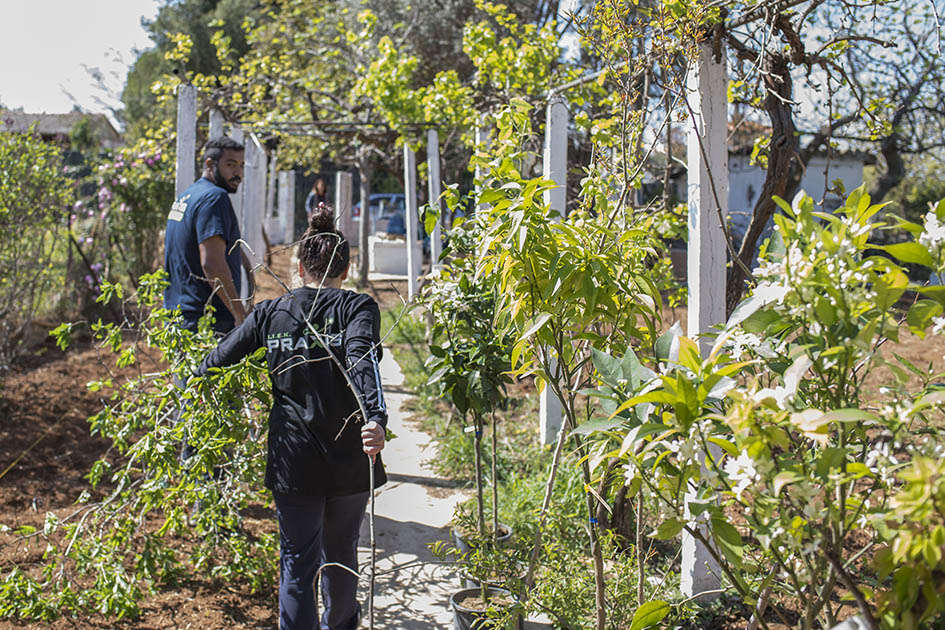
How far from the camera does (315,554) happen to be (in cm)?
294

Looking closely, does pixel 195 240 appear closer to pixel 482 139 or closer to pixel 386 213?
pixel 482 139

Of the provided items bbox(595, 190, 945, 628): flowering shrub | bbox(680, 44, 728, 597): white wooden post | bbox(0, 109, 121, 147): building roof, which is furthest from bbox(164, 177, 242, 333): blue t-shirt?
bbox(0, 109, 121, 147): building roof

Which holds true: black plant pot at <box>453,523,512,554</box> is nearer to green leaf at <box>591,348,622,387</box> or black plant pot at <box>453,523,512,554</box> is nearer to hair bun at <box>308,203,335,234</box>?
hair bun at <box>308,203,335,234</box>

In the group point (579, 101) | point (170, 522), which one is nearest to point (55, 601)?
point (170, 522)

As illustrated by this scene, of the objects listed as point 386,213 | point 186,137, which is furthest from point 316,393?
point 386,213

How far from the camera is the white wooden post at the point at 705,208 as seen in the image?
123 inches

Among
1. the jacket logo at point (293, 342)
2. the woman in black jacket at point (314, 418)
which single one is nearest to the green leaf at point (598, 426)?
the woman in black jacket at point (314, 418)

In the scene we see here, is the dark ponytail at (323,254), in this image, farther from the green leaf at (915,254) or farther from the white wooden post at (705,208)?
the green leaf at (915,254)

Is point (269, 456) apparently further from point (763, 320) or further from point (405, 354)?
point (405, 354)

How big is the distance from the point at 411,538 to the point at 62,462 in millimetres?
2575

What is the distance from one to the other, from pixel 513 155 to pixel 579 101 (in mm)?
3536

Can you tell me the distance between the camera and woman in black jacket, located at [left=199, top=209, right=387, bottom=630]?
112 inches

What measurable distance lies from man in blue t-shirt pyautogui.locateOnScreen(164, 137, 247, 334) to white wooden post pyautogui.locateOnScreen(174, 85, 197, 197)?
739mm

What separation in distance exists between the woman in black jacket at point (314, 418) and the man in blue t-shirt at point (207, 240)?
1.20 metres
